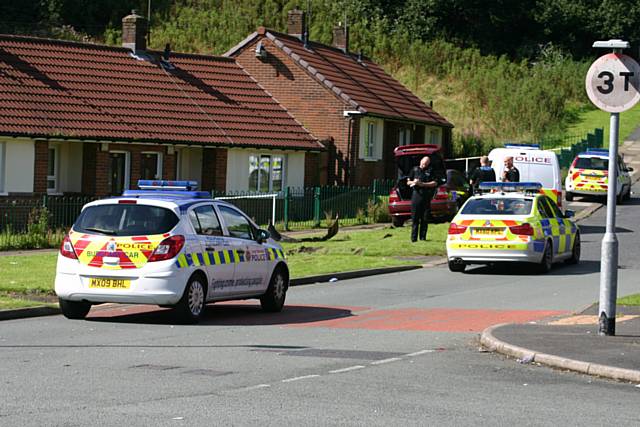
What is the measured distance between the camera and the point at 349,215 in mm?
38062

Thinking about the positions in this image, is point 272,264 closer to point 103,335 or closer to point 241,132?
point 103,335

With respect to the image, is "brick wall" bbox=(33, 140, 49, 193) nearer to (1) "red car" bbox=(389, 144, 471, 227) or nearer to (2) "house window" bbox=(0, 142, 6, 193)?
(2) "house window" bbox=(0, 142, 6, 193)

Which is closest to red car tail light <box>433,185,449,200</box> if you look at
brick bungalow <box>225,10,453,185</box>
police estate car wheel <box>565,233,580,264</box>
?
police estate car wheel <box>565,233,580,264</box>

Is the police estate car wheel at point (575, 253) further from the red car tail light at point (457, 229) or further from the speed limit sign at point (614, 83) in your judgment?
the speed limit sign at point (614, 83)

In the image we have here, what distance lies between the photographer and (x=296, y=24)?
1935 inches

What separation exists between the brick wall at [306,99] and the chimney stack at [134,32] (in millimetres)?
5332

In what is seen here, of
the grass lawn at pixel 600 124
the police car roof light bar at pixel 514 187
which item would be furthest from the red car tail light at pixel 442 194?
the grass lawn at pixel 600 124

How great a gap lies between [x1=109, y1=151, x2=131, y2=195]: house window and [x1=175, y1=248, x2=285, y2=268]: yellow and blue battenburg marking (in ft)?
67.1

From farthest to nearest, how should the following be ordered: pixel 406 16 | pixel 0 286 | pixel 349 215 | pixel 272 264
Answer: pixel 406 16, pixel 349 215, pixel 0 286, pixel 272 264

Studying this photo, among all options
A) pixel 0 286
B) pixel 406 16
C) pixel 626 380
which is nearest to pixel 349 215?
pixel 0 286

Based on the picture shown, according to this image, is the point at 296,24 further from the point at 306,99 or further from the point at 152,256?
the point at 152,256

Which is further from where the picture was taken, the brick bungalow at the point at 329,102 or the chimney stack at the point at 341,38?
the chimney stack at the point at 341,38

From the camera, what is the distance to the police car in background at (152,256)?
49.4 feet

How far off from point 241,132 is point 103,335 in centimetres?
2669
